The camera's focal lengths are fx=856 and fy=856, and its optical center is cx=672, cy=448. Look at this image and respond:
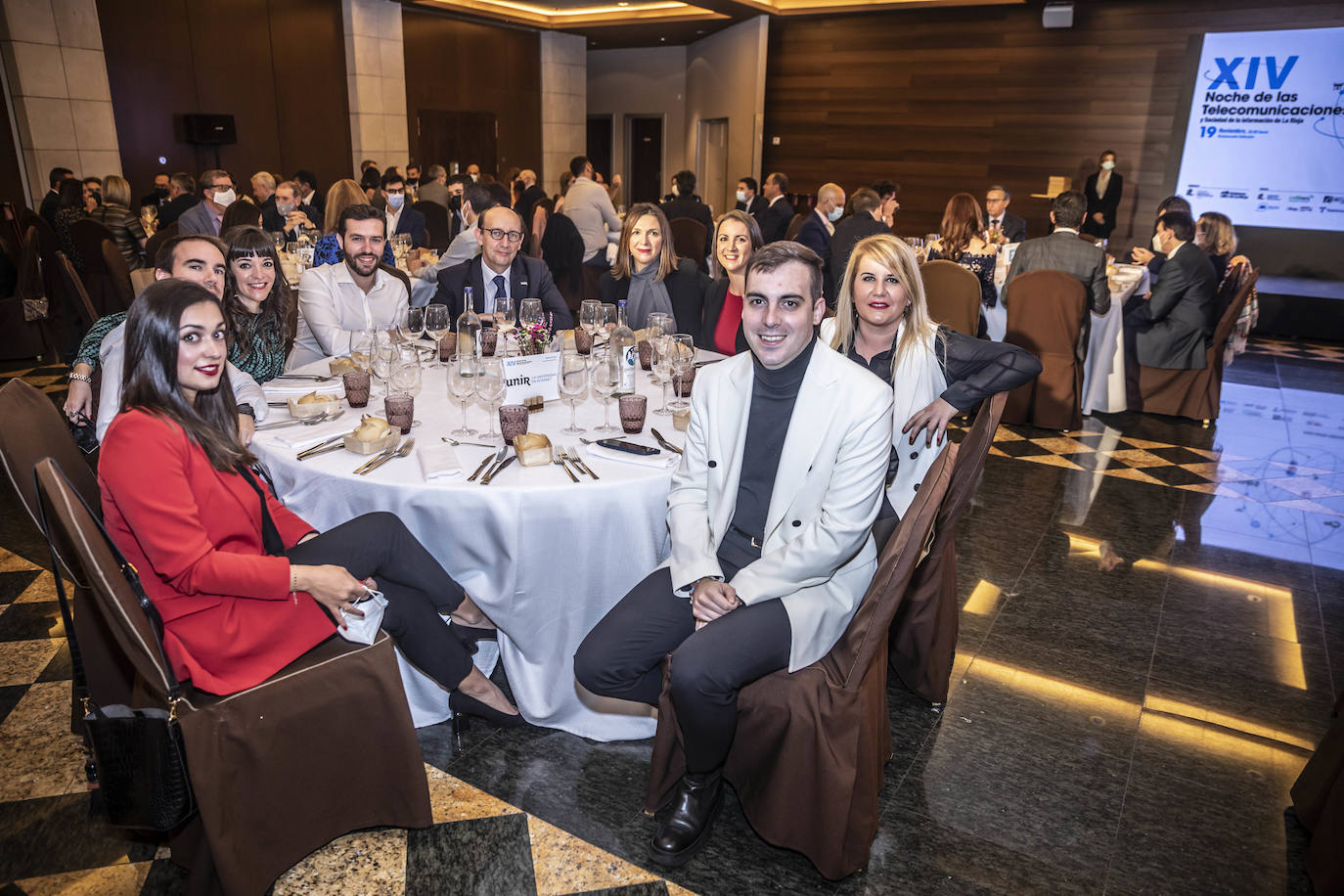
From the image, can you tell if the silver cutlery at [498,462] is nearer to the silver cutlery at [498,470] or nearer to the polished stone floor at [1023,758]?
the silver cutlery at [498,470]

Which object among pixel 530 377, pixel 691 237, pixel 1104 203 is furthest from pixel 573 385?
pixel 1104 203

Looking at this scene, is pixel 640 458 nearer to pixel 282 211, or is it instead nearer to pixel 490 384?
pixel 490 384

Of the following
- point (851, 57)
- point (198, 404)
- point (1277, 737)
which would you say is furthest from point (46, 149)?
point (1277, 737)

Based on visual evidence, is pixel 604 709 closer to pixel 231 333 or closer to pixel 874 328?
pixel 874 328

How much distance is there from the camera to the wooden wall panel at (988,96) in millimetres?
10492

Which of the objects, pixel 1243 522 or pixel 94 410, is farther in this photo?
pixel 1243 522

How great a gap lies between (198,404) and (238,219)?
150 inches

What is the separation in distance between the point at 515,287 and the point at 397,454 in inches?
77.2

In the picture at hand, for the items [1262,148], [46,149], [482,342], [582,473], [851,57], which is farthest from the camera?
[851,57]

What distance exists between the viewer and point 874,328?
2775 millimetres

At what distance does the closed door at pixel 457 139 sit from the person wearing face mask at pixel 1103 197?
8.82m

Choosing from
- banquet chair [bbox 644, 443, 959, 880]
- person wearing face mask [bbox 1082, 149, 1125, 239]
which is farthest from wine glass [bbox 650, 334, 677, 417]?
person wearing face mask [bbox 1082, 149, 1125, 239]

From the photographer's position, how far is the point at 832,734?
191 cm

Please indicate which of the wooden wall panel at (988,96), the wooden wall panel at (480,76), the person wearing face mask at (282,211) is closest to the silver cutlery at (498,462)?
the person wearing face mask at (282,211)
